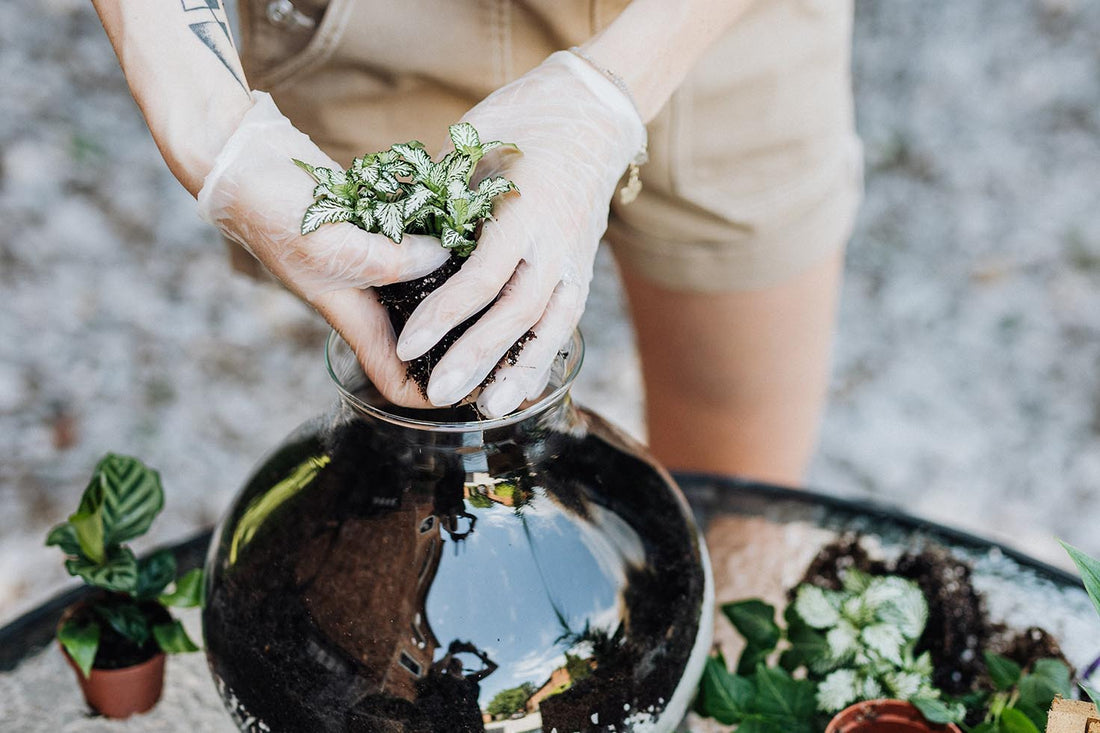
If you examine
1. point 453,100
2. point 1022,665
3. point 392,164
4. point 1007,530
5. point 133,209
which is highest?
point 392,164

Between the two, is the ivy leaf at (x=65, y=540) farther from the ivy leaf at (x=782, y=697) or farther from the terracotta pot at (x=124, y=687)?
the ivy leaf at (x=782, y=697)

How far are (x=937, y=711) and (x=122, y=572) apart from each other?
0.68m

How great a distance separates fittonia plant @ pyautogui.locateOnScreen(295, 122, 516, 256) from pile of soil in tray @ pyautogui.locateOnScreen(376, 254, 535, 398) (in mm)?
19

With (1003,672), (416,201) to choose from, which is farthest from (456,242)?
(1003,672)

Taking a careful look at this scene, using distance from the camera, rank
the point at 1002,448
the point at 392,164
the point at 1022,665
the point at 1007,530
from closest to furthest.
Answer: the point at 392,164 < the point at 1022,665 < the point at 1007,530 < the point at 1002,448

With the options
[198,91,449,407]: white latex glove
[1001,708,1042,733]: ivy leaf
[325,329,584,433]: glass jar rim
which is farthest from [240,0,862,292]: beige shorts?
[1001,708,1042,733]: ivy leaf

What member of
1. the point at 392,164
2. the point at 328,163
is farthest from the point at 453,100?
the point at 392,164

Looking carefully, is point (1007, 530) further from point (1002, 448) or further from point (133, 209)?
point (133, 209)

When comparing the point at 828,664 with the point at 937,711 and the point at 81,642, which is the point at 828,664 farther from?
the point at 81,642

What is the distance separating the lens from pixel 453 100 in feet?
3.81

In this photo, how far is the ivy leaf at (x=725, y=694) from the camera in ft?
2.71

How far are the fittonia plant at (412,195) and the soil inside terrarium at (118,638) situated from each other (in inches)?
18.4

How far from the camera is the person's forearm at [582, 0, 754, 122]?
0.90m

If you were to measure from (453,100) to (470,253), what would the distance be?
0.57 meters
